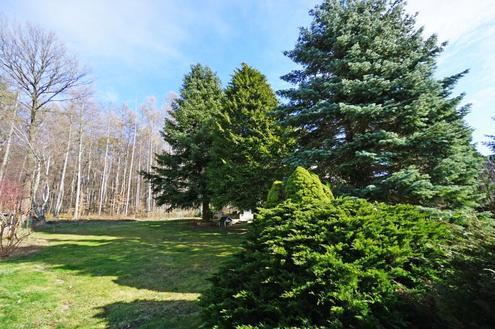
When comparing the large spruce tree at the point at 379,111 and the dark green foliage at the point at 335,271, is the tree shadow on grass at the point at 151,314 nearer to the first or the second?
the dark green foliage at the point at 335,271

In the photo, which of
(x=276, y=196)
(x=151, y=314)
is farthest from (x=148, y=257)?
(x=276, y=196)

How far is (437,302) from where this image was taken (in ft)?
6.50

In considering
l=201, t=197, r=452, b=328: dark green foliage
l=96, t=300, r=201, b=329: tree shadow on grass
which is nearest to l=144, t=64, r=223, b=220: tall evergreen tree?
l=96, t=300, r=201, b=329: tree shadow on grass

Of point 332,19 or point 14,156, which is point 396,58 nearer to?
point 332,19

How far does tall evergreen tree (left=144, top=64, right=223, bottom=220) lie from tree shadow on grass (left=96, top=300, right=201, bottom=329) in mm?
9716

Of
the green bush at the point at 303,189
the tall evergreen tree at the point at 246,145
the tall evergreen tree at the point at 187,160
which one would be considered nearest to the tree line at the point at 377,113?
the green bush at the point at 303,189

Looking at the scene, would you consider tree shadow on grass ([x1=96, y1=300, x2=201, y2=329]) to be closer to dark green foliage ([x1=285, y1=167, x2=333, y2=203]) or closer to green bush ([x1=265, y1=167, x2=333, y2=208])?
green bush ([x1=265, y1=167, x2=333, y2=208])

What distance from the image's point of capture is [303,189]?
4109 millimetres

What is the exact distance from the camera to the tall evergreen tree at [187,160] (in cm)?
1516

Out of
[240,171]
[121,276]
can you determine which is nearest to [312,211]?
[121,276]

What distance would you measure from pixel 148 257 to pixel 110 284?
2.14 meters

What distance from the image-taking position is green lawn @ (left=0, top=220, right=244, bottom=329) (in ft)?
14.7

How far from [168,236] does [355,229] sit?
10.2m

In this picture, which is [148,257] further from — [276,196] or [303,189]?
[303,189]
